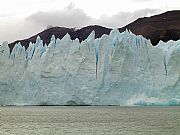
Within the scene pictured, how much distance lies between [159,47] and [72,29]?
135ft

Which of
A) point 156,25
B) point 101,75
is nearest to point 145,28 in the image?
point 156,25

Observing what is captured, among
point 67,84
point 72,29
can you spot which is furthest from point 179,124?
point 72,29

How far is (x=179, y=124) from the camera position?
22.2m

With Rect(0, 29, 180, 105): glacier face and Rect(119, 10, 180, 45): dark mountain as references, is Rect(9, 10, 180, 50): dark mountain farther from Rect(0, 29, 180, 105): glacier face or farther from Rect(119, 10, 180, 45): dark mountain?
Rect(0, 29, 180, 105): glacier face

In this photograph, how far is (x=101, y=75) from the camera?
103 ft

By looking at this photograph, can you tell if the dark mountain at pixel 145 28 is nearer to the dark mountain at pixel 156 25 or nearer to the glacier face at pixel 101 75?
the dark mountain at pixel 156 25

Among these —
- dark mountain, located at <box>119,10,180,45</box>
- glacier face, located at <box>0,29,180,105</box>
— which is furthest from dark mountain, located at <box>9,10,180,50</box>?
glacier face, located at <box>0,29,180,105</box>

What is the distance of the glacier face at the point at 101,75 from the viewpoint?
31234 millimetres

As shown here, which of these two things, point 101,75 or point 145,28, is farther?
point 145,28

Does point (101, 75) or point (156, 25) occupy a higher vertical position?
point (156, 25)

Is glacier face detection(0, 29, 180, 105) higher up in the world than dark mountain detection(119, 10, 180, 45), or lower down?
lower down

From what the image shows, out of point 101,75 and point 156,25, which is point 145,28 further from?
point 101,75

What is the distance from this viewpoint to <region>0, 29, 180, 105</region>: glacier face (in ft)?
102

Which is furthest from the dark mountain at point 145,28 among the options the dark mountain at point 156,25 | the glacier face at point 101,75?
the glacier face at point 101,75
